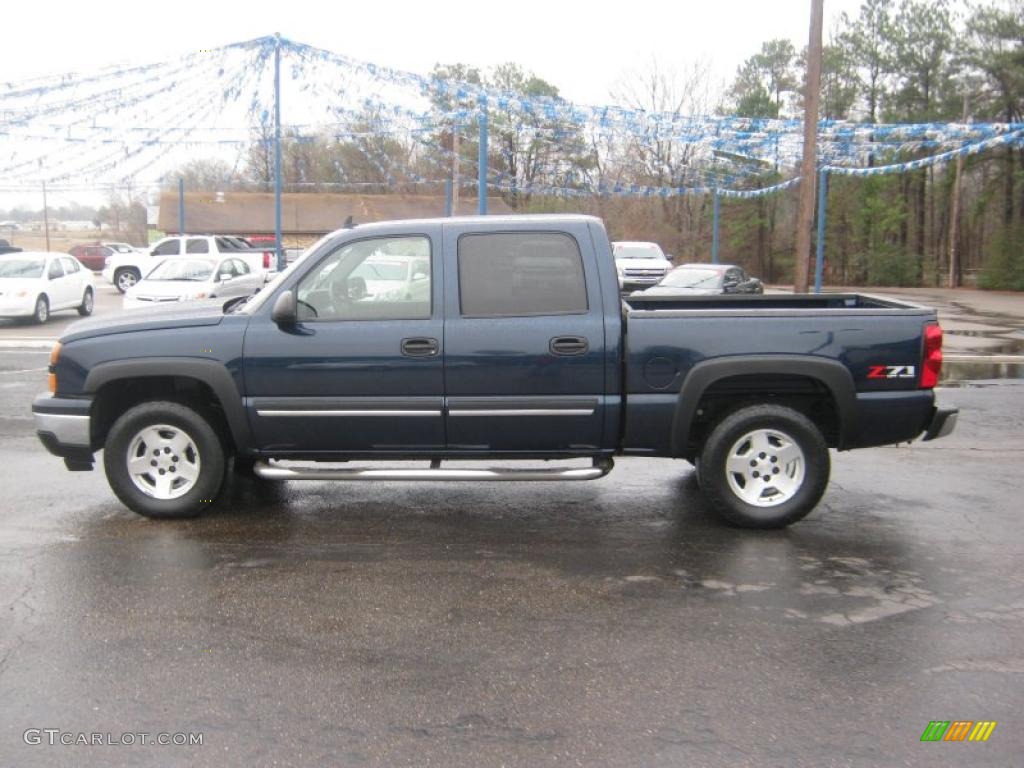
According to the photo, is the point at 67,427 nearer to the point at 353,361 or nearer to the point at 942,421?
the point at 353,361

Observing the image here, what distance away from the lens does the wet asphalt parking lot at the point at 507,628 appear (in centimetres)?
340

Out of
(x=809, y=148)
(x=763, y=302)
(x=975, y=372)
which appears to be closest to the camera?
(x=763, y=302)

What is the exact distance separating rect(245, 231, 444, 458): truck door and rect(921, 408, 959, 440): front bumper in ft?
9.93

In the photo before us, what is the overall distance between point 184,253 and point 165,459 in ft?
72.8

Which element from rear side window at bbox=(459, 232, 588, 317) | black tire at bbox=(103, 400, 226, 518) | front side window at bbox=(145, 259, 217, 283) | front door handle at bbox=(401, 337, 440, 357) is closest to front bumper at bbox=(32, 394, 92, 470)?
black tire at bbox=(103, 400, 226, 518)

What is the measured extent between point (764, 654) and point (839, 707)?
504 millimetres

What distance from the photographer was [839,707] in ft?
11.9

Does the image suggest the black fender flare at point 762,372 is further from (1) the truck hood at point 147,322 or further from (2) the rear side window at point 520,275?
(1) the truck hood at point 147,322

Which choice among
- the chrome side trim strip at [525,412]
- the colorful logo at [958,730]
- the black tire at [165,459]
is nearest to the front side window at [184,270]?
the black tire at [165,459]

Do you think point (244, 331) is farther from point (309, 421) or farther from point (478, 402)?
point (478, 402)

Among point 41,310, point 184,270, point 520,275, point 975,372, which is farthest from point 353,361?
point 41,310

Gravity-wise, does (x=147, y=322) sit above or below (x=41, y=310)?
above

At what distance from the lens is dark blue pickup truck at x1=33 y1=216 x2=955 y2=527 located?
5.62m

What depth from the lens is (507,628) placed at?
14.3 feet
